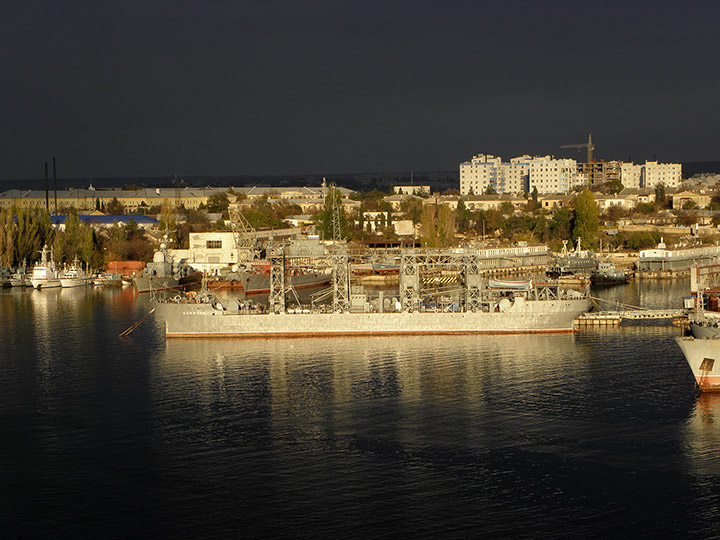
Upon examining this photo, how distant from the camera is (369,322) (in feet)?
95.5

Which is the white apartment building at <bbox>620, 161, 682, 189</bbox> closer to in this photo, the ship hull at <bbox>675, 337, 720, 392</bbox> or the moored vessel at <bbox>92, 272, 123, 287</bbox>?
the moored vessel at <bbox>92, 272, 123, 287</bbox>

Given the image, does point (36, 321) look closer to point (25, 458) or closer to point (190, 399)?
point (190, 399)

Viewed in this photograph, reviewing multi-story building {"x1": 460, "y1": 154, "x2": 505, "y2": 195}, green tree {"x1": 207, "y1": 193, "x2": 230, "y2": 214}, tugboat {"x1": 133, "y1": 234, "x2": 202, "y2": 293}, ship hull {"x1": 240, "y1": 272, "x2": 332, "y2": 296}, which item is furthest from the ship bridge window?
multi-story building {"x1": 460, "y1": 154, "x2": 505, "y2": 195}

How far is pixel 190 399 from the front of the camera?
21.4 m

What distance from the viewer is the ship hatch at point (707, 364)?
2059cm

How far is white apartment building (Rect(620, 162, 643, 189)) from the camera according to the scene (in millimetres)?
109500

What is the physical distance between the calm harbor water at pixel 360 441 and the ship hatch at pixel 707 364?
62cm

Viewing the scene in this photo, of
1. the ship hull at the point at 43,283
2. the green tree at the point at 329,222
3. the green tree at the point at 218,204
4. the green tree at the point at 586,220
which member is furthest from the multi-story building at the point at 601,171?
the ship hull at the point at 43,283

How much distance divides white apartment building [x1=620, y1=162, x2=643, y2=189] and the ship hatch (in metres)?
92.1

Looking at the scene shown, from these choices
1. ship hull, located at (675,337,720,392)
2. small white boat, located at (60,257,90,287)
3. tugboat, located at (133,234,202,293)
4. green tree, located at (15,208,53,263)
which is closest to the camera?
ship hull, located at (675,337,720,392)

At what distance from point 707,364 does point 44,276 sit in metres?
35.8

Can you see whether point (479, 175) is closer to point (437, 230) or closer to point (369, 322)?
point (437, 230)

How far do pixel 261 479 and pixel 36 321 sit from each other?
68.2 ft

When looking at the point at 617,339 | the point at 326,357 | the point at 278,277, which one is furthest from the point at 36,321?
the point at 617,339
